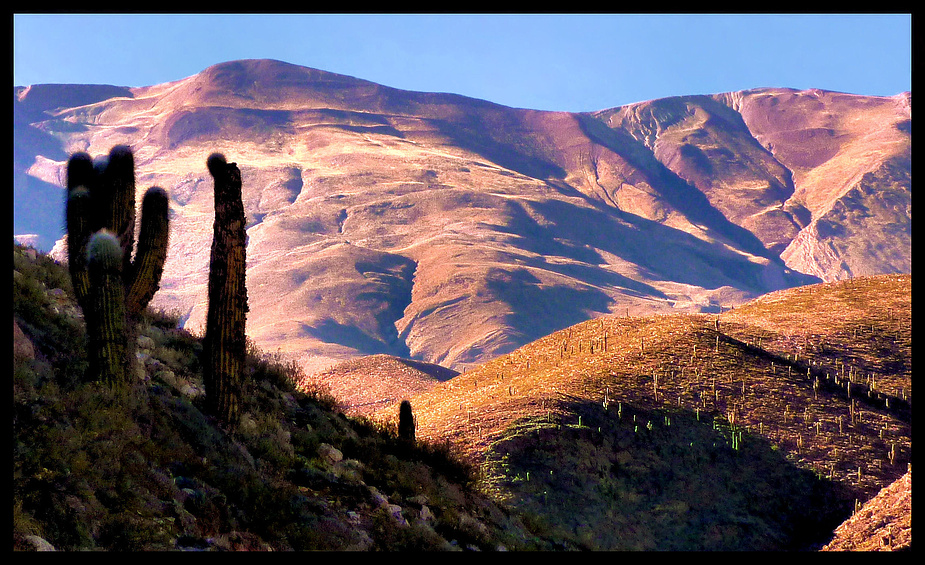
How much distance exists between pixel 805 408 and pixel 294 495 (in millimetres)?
19040

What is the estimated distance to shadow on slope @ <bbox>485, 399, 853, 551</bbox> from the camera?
18.4 m

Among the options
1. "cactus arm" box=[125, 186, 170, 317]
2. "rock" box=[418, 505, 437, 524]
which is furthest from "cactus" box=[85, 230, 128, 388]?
"rock" box=[418, 505, 437, 524]

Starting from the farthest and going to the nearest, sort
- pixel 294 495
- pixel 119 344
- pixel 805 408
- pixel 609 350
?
1. pixel 609 350
2. pixel 805 408
3. pixel 119 344
4. pixel 294 495

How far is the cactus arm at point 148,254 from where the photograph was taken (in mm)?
12539

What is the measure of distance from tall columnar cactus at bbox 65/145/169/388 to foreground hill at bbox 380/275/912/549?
850 cm

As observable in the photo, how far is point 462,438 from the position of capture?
888 inches

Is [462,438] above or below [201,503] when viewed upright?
below

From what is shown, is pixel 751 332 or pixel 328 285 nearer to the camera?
pixel 751 332

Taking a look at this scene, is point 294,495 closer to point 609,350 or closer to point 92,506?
point 92,506

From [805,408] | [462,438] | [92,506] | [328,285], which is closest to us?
[92,506]

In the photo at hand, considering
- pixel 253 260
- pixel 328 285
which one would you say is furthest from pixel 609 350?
pixel 253 260

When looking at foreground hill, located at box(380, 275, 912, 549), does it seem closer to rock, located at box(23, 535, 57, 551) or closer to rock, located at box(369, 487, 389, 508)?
rock, located at box(369, 487, 389, 508)

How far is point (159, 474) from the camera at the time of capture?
861cm

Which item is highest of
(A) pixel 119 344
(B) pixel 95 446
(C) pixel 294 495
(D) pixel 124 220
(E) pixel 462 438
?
(D) pixel 124 220
